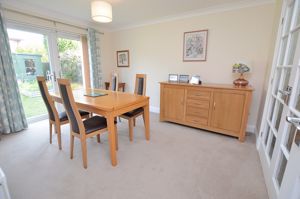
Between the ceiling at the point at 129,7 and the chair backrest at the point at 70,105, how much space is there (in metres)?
1.74

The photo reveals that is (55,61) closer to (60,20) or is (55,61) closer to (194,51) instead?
(60,20)

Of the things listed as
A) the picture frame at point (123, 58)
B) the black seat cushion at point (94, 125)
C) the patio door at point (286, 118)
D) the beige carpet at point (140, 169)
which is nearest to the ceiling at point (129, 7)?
the picture frame at point (123, 58)

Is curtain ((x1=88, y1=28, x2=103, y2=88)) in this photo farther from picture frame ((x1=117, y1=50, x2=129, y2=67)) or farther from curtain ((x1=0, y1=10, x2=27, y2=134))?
curtain ((x1=0, y1=10, x2=27, y2=134))

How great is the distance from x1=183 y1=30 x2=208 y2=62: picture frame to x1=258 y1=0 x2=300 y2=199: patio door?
1243mm

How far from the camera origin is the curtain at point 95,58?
3.69 m

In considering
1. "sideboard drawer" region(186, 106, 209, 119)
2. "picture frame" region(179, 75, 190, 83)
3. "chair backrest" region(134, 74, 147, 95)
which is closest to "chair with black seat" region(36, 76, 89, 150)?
"chair backrest" region(134, 74, 147, 95)

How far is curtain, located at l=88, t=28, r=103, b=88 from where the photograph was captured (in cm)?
369

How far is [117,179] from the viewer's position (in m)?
1.59

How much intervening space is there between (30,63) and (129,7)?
89.0 inches

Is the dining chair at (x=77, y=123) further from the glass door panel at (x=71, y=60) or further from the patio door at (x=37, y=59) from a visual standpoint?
the glass door panel at (x=71, y=60)

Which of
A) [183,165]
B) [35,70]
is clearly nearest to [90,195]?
[183,165]

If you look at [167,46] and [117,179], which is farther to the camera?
[167,46]

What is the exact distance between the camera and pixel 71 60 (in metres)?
3.57

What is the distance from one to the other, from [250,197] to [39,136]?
3109mm
